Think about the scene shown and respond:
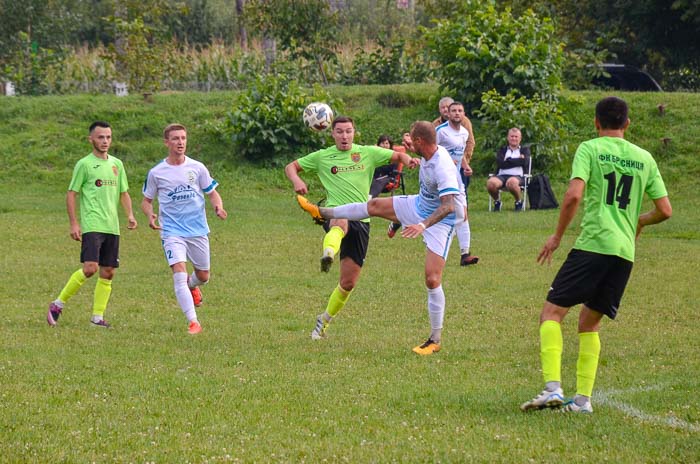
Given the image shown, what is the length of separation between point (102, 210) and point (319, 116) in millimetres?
3008

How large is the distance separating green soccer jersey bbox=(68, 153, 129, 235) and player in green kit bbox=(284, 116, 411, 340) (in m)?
2.06

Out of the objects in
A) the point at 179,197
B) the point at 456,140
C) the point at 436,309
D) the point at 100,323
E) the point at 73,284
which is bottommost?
the point at 100,323

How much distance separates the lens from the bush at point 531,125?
2372 cm

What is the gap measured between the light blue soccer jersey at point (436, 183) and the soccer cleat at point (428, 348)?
1.09 m

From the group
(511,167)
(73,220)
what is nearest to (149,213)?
(73,220)

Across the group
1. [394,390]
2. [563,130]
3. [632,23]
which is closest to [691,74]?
[632,23]

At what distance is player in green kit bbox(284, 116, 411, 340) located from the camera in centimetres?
1055

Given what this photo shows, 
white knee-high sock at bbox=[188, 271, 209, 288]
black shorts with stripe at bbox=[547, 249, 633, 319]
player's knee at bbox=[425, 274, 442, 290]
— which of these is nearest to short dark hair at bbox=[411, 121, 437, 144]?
player's knee at bbox=[425, 274, 442, 290]

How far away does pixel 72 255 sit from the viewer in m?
17.0

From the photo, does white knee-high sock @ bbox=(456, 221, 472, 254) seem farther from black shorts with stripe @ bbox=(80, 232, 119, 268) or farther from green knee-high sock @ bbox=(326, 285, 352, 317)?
black shorts with stripe @ bbox=(80, 232, 119, 268)

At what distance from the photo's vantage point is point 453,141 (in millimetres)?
15859

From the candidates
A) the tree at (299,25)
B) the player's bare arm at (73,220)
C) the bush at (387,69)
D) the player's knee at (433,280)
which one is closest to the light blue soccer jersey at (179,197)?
the player's bare arm at (73,220)

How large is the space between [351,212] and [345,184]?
919mm

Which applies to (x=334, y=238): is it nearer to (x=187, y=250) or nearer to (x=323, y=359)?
(x=323, y=359)
